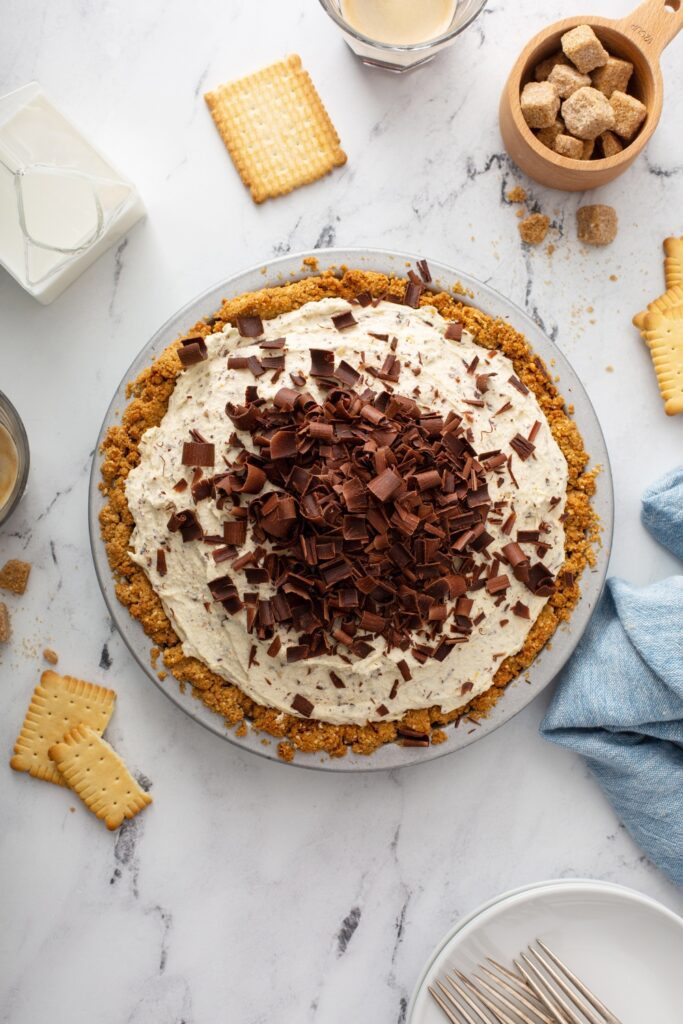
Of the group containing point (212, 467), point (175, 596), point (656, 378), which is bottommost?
point (656, 378)

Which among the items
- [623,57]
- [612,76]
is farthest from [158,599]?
[623,57]

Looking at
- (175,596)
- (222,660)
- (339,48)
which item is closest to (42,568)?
(175,596)

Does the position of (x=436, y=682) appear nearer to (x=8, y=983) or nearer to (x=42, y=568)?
(x=42, y=568)

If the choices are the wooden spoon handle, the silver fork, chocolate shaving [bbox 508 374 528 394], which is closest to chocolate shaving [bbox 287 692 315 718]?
the silver fork

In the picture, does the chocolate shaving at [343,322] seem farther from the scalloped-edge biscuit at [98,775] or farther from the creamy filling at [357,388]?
the scalloped-edge biscuit at [98,775]

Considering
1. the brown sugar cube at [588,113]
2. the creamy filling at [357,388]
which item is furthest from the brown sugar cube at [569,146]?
the creamy filling at [357,388]
